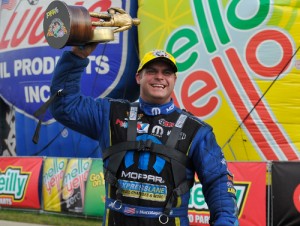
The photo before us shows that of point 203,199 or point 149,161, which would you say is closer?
point 149,161

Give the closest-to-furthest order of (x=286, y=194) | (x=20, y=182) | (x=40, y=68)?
(x=286, y=194), (x=20, y=182), (x=40, y=68)

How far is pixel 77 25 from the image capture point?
2.31 metres

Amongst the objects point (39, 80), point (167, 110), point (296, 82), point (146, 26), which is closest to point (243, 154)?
point (296, 82)

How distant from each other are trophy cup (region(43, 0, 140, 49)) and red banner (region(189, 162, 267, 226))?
15.9ft

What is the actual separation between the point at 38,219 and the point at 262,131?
4.05m

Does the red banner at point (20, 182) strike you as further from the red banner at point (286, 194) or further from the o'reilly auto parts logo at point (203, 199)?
the red banner at point (286, 194)

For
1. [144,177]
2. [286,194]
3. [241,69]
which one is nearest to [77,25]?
[144,177]

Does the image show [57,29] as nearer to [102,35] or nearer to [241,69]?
[102,35]

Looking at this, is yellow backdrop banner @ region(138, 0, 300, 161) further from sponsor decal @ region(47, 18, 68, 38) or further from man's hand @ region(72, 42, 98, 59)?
sponsor decal @ region(47, 18, 68, 38)

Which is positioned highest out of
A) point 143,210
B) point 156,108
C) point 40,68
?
point 156,108

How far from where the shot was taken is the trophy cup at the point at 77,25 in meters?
2.32

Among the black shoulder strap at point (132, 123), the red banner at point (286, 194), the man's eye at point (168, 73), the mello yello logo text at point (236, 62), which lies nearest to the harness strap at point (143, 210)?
the black shoulder strap at point (132, 123)

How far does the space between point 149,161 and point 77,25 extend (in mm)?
709

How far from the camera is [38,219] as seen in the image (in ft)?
27.9
